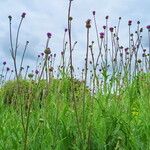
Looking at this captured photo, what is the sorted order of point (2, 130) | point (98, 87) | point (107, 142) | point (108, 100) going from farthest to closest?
point (98, 87) → point (108, 100) → point (2, 130) → point (107, 142)

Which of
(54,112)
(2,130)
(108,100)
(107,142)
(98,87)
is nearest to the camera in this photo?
(107,142)

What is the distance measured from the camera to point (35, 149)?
138 inches

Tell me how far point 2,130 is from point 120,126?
1.04m

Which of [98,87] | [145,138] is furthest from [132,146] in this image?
[98,87]

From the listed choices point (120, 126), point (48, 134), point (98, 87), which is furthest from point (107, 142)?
point (98, 87)

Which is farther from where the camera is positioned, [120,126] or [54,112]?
[54,112]

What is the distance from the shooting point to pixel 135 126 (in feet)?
12.3

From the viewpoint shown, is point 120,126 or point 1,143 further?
point 120,126

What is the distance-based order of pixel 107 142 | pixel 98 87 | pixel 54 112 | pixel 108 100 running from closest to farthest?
pixel 107 142 < pixel 54 112 < pixel 108 100 < pixel 98 87

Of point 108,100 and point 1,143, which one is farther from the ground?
point 108,100

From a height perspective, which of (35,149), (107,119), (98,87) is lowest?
(35,149)

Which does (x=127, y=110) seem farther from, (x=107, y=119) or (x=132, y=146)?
(x=132, y=146)

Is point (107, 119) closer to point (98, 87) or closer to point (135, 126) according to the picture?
point (135, 126)

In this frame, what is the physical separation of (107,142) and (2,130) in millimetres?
948
